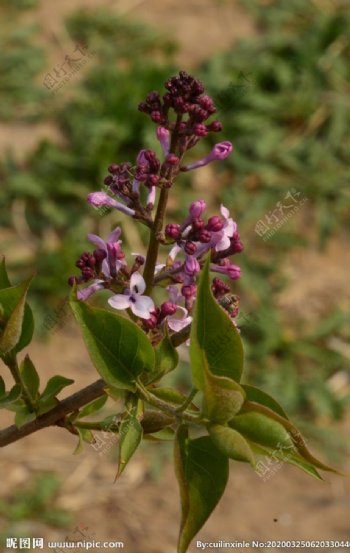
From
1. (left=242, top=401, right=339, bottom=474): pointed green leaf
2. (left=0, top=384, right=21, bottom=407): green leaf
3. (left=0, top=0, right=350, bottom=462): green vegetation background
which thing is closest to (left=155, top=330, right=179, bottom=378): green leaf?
(left=242, top=401, right=339, bottom=474): pointed green leaf

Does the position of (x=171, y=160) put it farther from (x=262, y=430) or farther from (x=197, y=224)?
(x=262, y=430)

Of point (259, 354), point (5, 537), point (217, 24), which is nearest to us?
point (5, 537)

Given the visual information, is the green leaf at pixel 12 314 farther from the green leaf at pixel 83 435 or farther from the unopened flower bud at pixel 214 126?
the unopened flower bud at pixel 214 126

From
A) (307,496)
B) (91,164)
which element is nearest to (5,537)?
(307,496)

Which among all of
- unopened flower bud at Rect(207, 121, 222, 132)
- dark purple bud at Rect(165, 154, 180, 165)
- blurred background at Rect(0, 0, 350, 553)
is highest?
dark purple bud at Rect(165, 154, 180, 165)

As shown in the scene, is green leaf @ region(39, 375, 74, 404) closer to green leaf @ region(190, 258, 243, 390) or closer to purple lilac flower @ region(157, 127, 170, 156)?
green leaf @ region(190, 258, 243, 390)

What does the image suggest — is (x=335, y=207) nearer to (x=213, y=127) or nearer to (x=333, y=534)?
(x=333, y=534)
